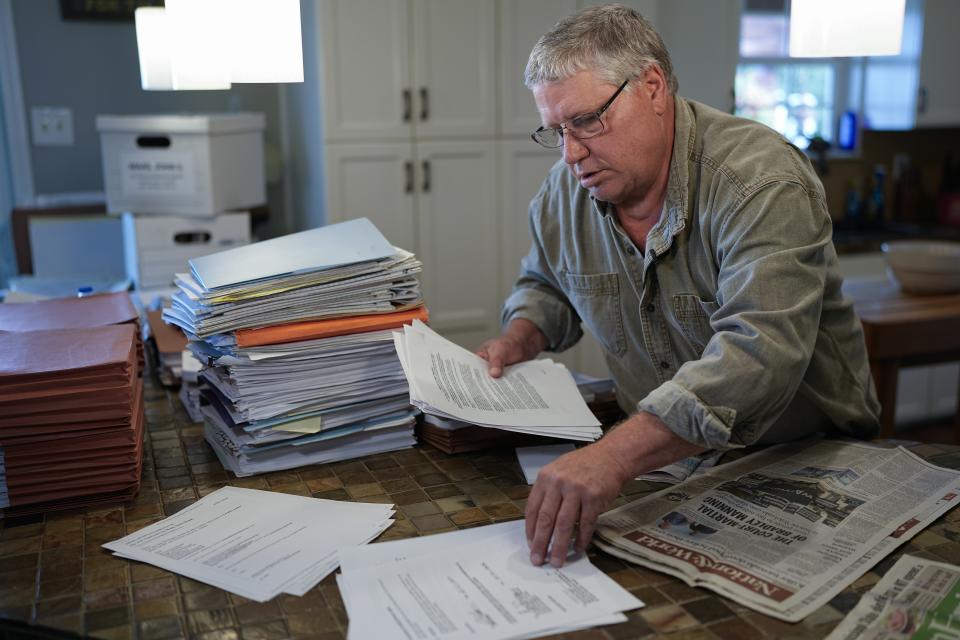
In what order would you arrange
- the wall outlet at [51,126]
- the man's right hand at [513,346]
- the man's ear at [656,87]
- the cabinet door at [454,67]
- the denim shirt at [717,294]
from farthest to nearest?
the wall outlet at [51,126]
the cabinet door at [454,67]
the man's right hand at [513,346]
the man's ear at [656,87]
the denim shirt at [717,294]

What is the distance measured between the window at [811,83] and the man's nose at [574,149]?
121 inches

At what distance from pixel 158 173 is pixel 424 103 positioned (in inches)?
37.1

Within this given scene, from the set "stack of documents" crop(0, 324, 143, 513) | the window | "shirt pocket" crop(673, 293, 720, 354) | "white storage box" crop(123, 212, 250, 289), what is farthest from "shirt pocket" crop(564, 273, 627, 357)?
the window

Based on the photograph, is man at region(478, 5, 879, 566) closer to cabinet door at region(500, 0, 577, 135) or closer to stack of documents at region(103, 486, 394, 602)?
stack of documents at region(103, 486, 394, 602)

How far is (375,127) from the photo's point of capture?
3125 mm

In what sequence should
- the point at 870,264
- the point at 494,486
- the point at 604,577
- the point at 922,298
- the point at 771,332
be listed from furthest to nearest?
the point at 870,264 < the point at 922,298 < the point at 494,486 < the point at 771,332 < the point at 604,577

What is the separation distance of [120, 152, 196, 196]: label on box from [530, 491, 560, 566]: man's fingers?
2.08 metres

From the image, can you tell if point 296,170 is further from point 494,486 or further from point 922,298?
point 494,486

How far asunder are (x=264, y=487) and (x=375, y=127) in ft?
6.78

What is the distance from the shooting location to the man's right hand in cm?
148

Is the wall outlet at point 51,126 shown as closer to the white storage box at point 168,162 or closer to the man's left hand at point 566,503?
the white storage box at point 168,162

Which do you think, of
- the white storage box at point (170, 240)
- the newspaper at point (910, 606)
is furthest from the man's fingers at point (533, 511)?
the white storage box at point (170, 240)

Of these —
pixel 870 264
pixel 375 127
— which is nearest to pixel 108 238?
pixel 375 127

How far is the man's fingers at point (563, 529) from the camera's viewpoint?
989mm
